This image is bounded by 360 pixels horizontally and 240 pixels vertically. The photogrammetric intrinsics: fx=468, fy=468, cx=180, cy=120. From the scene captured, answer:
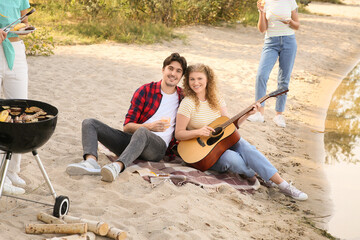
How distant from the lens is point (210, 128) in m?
4.32

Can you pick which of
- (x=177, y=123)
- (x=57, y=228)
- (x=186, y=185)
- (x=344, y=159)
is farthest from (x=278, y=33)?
(x=57, y=228)

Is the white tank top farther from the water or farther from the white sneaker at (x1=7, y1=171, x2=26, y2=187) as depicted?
the water

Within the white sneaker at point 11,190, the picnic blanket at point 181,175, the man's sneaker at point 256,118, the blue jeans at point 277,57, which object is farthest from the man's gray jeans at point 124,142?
the man's sneaker at point 256,118

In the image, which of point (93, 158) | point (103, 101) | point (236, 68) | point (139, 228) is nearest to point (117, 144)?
point (93, 158)

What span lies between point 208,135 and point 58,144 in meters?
1.60

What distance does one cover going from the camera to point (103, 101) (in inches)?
257

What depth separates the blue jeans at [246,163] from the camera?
173 inches

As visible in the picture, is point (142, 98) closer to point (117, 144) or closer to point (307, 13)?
point (117, 144)

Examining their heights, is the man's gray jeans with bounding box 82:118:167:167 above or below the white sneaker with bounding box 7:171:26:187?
above

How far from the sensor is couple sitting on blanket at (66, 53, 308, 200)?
430 centimetres

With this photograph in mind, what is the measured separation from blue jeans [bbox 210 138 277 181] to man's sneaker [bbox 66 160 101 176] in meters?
1.16

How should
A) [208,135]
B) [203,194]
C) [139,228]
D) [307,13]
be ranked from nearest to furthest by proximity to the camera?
[139,228] < [203,194] < [208,135] < [307,13]

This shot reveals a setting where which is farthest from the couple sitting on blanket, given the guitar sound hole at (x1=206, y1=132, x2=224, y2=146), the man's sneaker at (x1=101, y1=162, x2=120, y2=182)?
the man's sneaker at (x1=101, y1=162, x2=120, y2=182)

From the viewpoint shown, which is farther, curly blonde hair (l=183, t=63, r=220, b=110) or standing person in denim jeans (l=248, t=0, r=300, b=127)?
standing person in denim jeans (l=248, t=0, r=300, b=127)
